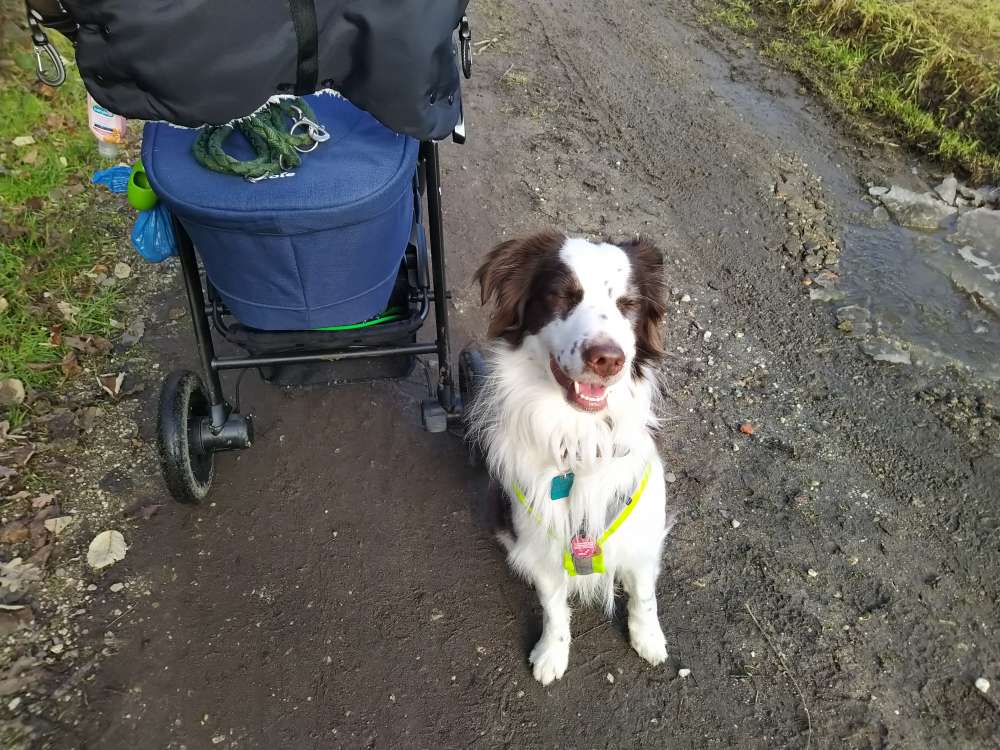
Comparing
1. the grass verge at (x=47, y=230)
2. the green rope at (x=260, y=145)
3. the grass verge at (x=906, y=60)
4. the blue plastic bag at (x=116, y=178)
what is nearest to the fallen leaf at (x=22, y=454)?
the grass verge at (x=47, y=230)

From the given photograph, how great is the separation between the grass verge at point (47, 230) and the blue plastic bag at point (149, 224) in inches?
58.7

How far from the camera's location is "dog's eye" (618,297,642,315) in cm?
225

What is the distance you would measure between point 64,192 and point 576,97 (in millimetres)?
4056

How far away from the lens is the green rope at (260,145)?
79.4 inches

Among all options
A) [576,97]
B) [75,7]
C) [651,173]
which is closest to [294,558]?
[75,7]

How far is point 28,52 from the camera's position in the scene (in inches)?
208

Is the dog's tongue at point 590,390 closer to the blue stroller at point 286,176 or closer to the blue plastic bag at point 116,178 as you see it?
the blue stroller at point 286,176

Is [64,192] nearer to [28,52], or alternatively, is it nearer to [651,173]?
[28,52]

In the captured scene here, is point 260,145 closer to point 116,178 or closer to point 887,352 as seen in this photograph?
point 116,178

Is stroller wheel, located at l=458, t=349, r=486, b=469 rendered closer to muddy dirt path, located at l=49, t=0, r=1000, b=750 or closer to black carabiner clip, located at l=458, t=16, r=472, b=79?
muddy dirt path, located at l=49, t=0, r=1000, b=750

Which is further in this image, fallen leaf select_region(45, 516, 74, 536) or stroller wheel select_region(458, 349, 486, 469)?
stroller wheel select_region(458, 349, 486, 469)

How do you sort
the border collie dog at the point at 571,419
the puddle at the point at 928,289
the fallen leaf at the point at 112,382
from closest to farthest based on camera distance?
the border collie dog at the point at 571,419 → the fallen leaf at the point at 112,382 → the puddle at the point at 928,289

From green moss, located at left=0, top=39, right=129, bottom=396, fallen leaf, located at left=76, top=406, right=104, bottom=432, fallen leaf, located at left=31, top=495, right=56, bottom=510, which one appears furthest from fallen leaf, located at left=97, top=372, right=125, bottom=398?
fallen leaf, located at left=31, top=495, right=56, bottom=510

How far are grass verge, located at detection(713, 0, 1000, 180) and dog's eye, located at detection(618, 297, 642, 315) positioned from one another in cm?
430
